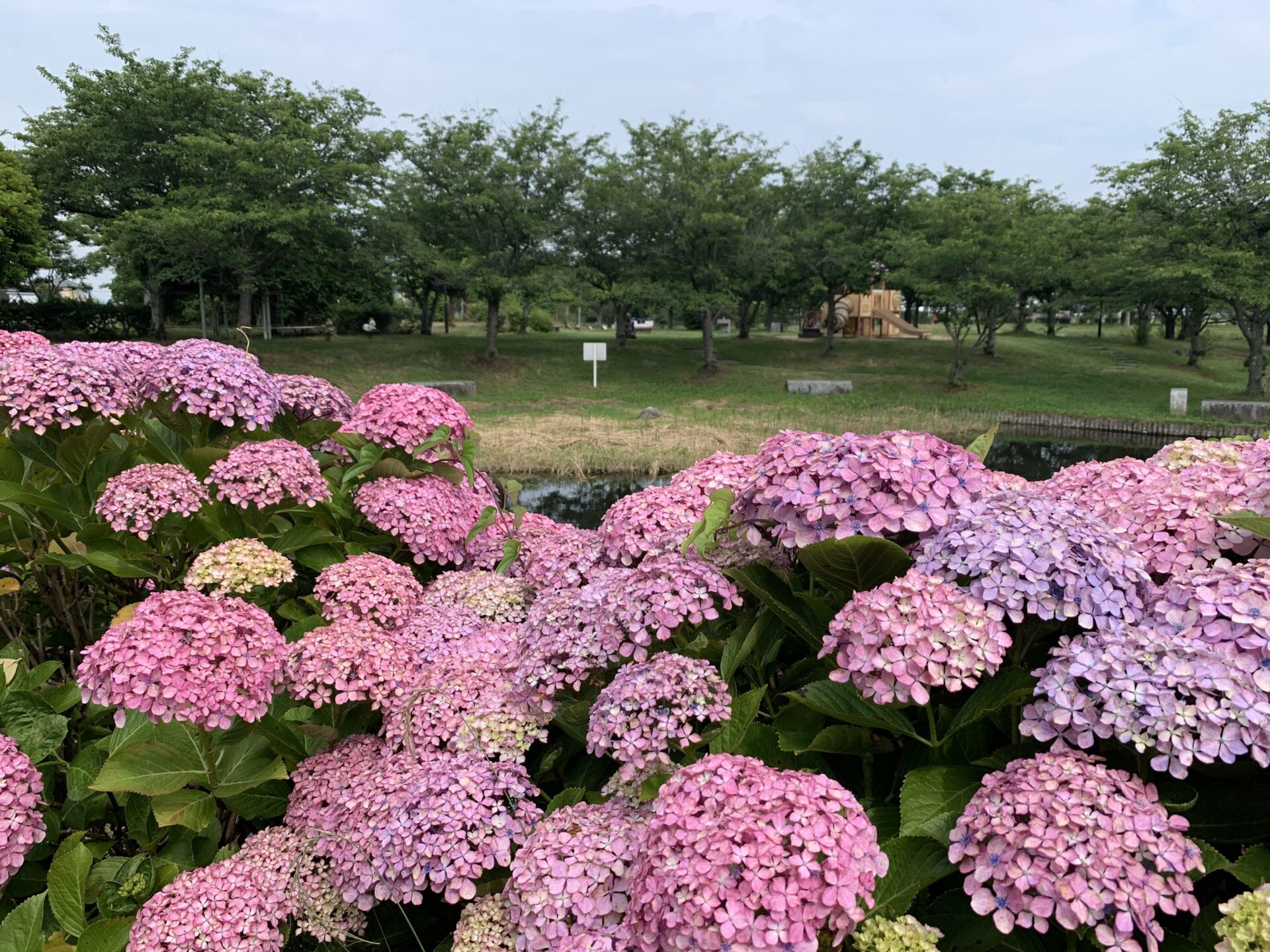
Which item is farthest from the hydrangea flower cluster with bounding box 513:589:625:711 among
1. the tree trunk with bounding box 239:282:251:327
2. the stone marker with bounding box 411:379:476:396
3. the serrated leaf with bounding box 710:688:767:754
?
the tree trunk with bounding box 239:282:251:327

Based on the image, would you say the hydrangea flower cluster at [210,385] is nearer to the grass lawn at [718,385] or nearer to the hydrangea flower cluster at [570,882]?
the hydrangea flower cluster at [570,882]

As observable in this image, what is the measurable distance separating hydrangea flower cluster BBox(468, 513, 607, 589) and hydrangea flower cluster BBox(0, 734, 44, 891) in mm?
1322

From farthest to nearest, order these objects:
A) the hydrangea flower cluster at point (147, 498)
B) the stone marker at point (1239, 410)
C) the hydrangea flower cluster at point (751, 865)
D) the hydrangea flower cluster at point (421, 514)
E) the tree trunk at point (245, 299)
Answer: the tree trunk at point (245, 299) < the stone marker at point (1239, 410) < the hydrangea flower cluster at point (421, 514) < the hydrangea flower cluster at point (147, 498) < the hydrangea flower cluster at point (751, 865)

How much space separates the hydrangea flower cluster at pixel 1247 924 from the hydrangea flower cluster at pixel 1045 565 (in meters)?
0.44

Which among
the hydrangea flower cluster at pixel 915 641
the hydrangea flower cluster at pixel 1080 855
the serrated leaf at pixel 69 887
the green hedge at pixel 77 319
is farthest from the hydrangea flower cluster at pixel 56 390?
the green hedge at pixel 77 319

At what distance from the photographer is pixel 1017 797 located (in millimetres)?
1255

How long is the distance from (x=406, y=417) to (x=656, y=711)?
1.85m

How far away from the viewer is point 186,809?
6.31 feet

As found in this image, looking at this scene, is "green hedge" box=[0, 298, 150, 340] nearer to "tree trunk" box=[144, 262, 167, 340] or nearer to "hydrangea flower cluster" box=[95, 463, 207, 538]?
"tree trunk" box=[144, 262, 167, 340]

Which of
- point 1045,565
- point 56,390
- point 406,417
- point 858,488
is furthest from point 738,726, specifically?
point 56,390

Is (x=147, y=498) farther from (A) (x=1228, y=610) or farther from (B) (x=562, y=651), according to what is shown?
(A) (x=1228, y=610)

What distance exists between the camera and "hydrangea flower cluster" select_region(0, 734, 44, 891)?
5.59 ft

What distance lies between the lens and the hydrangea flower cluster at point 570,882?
138 cm

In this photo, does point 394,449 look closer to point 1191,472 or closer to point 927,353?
point 1191,472
